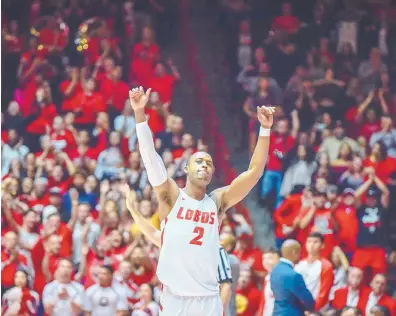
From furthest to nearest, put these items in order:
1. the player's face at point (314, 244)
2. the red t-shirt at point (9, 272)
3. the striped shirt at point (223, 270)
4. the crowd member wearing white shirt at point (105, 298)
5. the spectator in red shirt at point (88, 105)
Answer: the spectator in red shirt at point (88, 105)
the red t-shirt at point (9, 272)
the crowd member wearing white shirt at point (105, 298)
the player's face at point (314, 244)
the striped shirt at point (223, 270)

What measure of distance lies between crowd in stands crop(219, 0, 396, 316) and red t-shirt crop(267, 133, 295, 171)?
0.02 meters

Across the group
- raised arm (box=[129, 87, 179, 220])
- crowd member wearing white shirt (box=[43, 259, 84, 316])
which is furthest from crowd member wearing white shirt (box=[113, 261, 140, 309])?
raised arm (box=[129, 87, 179, 220])

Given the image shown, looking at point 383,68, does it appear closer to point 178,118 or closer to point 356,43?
point 356,43

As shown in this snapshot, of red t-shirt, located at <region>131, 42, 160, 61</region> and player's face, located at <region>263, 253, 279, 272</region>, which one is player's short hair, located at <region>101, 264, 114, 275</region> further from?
red t-shirt, located at <region>131, 42, 160, 61</region>

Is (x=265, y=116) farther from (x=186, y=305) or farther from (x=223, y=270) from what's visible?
(x=223, y=270)

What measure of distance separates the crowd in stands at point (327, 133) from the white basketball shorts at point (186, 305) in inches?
119

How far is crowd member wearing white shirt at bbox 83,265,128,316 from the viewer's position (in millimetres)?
12008

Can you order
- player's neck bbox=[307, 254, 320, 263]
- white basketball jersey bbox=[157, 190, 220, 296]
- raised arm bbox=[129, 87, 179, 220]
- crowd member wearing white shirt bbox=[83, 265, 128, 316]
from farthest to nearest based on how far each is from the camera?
crowd member wearing white shirt bbox=[83, 265, 128, 316] → player's neck bbox=[307, 254, 320, 263] → white basketball jersey bbox=[157, 190, 220, 296] → raised arm bbox=[129, 87, 179, 220]

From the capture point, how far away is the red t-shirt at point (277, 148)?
1516cm

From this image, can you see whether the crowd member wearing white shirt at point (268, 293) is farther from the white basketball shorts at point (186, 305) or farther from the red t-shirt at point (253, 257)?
the white basketball shorts at point (186, 305)

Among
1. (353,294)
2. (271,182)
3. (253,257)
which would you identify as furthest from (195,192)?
(271,182)

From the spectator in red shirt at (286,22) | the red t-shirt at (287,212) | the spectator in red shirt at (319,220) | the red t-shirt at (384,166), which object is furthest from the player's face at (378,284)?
the spectator in red shirt at (286,22)

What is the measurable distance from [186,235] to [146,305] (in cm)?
455

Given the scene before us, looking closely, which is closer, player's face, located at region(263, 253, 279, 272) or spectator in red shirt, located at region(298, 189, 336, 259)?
→ player's face, located at region(263, 253, 279, 272)
